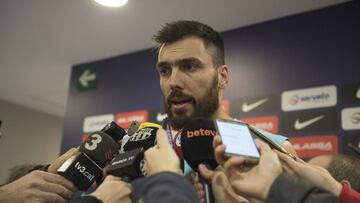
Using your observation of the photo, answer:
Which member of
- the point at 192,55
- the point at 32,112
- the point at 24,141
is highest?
Answer: the point at 192,55

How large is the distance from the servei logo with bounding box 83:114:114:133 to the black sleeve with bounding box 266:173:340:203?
2.80 m

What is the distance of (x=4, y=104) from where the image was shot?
5141mm

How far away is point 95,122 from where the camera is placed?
11.6 feet

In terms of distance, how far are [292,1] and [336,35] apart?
0.34 m

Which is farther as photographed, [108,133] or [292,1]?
[292,1]

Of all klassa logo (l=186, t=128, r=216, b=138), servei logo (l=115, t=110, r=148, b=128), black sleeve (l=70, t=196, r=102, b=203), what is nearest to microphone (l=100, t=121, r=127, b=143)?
klassa logo (l=186, t=128, r=216, b=138)

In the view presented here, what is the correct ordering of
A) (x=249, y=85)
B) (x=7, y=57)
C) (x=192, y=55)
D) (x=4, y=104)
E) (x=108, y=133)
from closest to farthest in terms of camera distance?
1. (x=108, y=133)
2. (x=192, y=55)
3. (x=249, y=85)
4. (x=7, y=57)
5. (x=4, y=104)

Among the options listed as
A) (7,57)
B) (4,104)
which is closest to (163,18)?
(7,57)

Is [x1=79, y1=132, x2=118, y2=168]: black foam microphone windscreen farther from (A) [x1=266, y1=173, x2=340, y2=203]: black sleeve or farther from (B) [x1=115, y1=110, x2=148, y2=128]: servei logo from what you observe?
(B) [x1=115, y1=110, x2=148, y2=128]: servei logo

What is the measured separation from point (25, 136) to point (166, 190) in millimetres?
5230

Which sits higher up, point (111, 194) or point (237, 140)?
point (237, 140)

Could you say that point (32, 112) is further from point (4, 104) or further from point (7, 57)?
point (7, 57)

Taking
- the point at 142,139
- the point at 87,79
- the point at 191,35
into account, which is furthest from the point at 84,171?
the point at 87,79

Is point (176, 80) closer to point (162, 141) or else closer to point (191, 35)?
point (191, 35)
